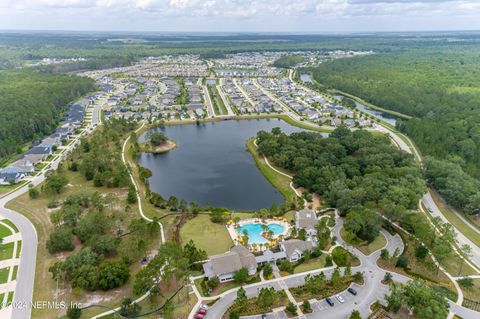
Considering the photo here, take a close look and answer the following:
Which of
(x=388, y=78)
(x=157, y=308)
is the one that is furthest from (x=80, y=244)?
(x=388, y=78)

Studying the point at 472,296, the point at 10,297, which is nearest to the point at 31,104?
the point at 10,297

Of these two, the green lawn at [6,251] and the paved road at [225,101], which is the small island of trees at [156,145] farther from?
the green lawn at [6,251]

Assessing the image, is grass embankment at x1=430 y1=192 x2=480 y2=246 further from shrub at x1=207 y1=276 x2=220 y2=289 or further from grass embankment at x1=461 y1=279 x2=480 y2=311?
shrub at x1=207 y1=276 x2=220 y2=289

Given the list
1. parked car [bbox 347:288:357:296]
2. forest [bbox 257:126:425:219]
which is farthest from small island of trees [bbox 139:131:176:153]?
parked car [bbox 347:288:357:296]

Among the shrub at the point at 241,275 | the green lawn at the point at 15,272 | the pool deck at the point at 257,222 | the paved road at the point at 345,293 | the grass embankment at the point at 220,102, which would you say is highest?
the grass embankment at the point at 220,102

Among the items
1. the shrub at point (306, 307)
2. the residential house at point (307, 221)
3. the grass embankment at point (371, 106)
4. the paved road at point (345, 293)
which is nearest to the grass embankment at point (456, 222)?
the paved road at point (345, 293)

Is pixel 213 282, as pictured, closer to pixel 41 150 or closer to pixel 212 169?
pixel 212 169
